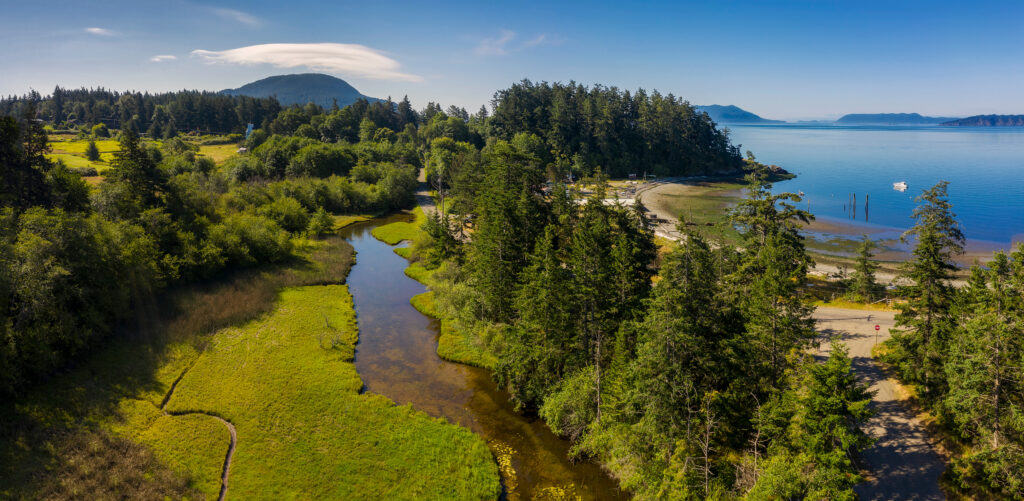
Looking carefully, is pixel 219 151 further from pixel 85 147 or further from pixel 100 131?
pixel 100 131

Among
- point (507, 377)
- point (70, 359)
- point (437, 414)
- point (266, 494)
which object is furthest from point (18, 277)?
point (507, 377)

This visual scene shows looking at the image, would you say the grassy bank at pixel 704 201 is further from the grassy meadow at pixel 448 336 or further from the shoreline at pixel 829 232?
the grassy meadow at pixel 448 336

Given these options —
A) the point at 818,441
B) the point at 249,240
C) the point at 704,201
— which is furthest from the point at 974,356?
the point at 704,201

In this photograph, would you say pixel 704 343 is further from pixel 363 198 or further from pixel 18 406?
pixel 363 198

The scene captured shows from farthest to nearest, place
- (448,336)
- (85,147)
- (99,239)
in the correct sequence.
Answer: (85,147) < (448,336) < (99,239)

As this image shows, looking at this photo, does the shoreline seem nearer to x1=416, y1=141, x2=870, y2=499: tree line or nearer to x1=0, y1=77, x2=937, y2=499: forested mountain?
x1=0, y1=77, x2=937, y2=499: forested mountain
